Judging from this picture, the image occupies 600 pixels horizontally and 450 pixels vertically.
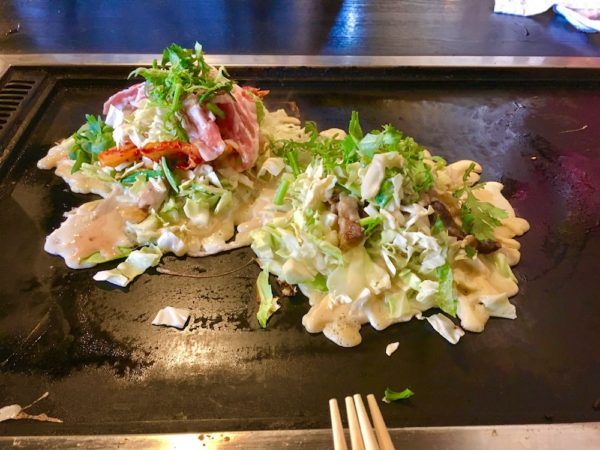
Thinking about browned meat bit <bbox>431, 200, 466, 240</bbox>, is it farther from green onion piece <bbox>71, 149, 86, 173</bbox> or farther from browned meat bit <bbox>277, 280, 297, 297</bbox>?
green onion piece <bbox>71, 149, 86, 173</bbox>

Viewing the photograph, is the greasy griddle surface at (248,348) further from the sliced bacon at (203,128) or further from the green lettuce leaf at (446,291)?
the sliced bacon at (203,128)

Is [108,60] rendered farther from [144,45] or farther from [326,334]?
[326,334]

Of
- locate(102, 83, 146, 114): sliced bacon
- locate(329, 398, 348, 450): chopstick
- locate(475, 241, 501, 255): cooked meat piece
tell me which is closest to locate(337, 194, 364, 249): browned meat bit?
locate(475, 241, 501, 255): cooked meat piece

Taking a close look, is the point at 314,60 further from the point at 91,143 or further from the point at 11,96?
the point at 11,96

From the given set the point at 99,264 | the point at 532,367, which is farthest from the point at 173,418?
the point at 532,367

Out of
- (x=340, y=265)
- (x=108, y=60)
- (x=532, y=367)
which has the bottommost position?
(x=532, y=367)
